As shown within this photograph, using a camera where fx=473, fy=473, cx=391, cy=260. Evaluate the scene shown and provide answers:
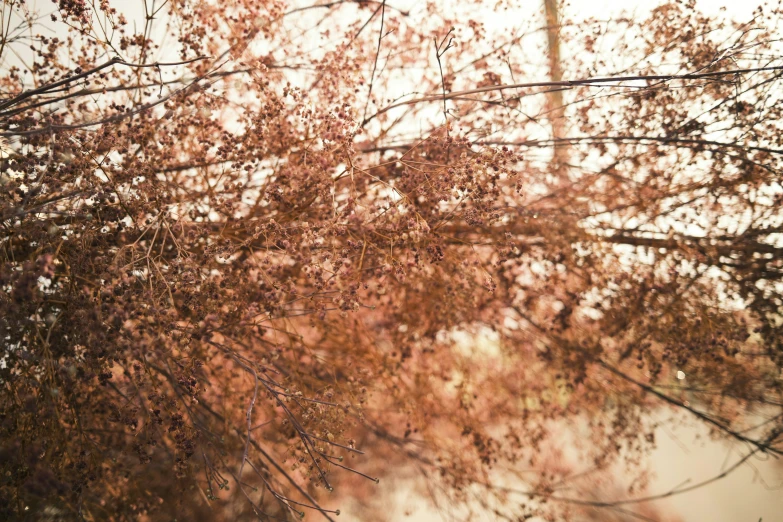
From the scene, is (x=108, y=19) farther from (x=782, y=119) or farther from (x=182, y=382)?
(x=782, y=119)

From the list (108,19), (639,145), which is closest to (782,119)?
(639,145)

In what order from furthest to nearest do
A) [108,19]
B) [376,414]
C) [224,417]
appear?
1. [376,414]
2. [224,417]
3. [108,19]

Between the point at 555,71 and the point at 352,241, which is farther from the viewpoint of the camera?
the point at 555,71

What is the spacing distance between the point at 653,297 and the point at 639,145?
1.89 ft

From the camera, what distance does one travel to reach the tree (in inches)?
42.4

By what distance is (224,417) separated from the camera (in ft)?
5.42

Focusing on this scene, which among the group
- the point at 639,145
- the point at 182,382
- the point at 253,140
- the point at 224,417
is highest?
the point at 639,145

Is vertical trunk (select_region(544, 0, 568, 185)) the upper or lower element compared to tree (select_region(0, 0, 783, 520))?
upper

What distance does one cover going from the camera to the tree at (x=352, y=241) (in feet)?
3.53

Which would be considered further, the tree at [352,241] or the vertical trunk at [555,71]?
the vertical trunk at [555,71]

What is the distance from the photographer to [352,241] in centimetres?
108

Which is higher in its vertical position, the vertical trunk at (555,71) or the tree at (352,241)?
the vertical trunk at (555,71)

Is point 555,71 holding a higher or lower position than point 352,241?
higher

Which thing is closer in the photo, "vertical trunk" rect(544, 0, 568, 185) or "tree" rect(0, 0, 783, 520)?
"tree" rect(0, 0, 783, 520)
